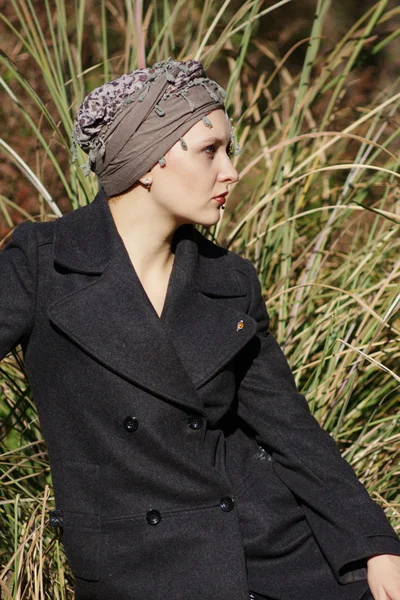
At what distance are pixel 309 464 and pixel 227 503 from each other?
20 centimetres

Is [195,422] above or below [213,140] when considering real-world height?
below

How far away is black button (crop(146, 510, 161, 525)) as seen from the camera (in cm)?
174

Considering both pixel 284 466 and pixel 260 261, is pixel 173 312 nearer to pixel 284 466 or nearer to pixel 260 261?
pixel 284 466

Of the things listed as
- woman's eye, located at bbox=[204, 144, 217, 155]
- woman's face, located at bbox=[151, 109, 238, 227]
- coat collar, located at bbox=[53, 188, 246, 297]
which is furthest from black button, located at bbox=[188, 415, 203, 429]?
woman's eye, located at bbox=[204, 144, 217, 155]

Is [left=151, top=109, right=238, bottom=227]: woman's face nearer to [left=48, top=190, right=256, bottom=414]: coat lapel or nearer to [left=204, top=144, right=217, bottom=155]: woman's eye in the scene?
[left=204, top=144, right=217, bottom=155]: woman's eye

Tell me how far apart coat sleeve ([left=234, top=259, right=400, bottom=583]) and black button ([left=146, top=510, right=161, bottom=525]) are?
0.33 m

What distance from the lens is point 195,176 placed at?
179 centimetres

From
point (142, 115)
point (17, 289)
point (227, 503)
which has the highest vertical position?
point (142, 115)

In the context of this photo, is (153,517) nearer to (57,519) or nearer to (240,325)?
(57,519)

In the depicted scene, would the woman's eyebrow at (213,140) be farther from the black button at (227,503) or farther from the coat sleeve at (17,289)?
the black button at (227,503)

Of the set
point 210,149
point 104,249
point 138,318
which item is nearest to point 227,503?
point 138,318

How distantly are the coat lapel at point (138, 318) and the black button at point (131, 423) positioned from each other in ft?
0.21

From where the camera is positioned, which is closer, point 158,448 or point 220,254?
point 158,448

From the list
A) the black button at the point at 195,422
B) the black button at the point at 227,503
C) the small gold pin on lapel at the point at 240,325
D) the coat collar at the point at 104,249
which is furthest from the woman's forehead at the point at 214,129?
the black button at the point at 227,503
